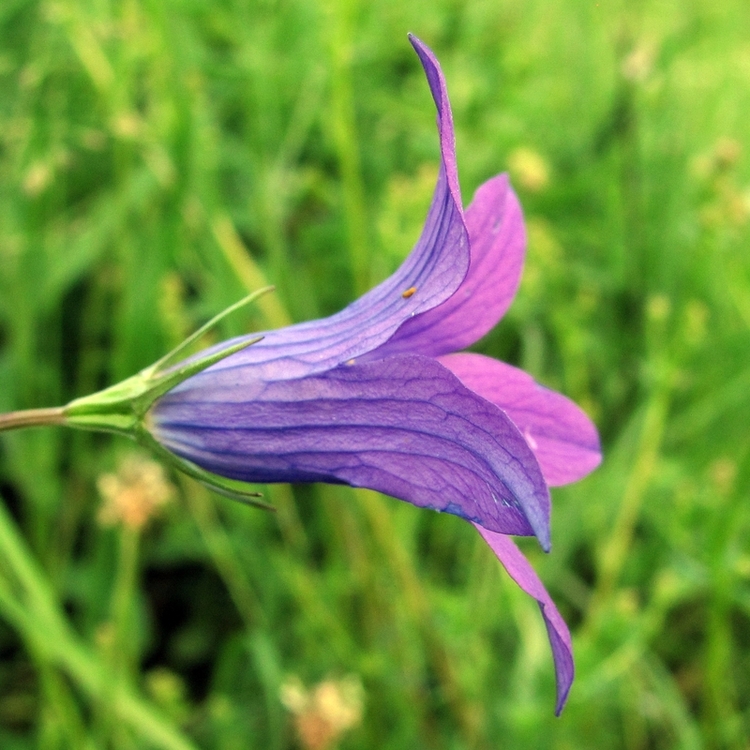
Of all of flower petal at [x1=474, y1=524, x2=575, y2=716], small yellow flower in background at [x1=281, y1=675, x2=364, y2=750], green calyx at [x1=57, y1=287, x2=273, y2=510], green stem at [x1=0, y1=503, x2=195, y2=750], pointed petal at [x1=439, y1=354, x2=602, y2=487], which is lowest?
small yellow flower in background at [x1=281, y1=675, x2=364, y2=750]

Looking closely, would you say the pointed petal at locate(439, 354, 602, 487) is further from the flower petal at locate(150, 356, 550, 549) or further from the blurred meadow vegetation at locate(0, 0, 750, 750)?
the blurred meadow vegetation at locate(0, 0, 750, 750)

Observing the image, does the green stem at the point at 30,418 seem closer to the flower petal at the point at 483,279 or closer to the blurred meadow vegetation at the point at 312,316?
the flower petal at the point at 483,279

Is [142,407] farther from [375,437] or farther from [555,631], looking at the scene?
[555,631]

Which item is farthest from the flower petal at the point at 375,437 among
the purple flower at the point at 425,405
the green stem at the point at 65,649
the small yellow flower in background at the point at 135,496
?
the green stem at the point at 65,649

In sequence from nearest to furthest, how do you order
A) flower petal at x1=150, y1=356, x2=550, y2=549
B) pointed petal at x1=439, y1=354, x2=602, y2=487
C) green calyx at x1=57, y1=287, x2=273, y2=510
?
flower petal at x1=150, y1=356, x2=550, y2=549 → green calyx at x1=57, y1=287, x2=273, y2=510 → pointed petal at x1=439, y1=354, x2=602, y2=487

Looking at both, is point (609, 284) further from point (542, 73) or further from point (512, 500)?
point (512, 500)

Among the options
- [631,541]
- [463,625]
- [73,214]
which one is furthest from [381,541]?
[73,214]

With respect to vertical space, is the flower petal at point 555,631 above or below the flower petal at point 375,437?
below

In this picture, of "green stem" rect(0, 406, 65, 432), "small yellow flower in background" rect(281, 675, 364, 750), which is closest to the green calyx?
"green stem" rect(0, 406, 65, 432)
